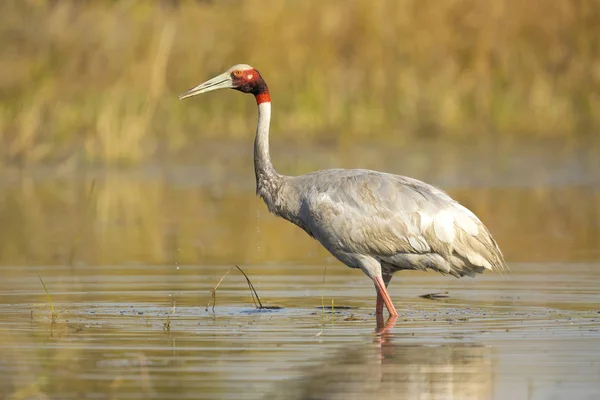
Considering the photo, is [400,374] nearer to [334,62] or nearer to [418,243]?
[418,243]

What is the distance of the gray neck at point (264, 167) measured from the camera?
11703mm

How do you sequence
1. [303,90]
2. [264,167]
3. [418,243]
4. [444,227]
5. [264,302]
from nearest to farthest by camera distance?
[444,227]
[418,243]
[264,302]
[264,167]
[303,90]

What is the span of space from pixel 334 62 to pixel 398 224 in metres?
13.9

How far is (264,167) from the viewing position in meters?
11.9

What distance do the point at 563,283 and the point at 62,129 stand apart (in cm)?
1193

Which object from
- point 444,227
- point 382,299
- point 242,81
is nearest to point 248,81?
point 242,81

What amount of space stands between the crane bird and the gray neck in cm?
37

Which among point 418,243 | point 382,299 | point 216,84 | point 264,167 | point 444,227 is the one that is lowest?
point 382,299

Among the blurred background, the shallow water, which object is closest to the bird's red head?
the shallow water

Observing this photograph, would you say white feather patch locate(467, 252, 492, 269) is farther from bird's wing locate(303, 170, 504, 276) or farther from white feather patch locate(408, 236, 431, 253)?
white feather patch locate(408, 236, 431, 253)

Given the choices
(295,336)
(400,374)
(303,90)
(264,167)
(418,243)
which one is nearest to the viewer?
(400,374)

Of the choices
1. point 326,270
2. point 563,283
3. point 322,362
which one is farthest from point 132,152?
point 322,362

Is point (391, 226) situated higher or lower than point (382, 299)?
higher

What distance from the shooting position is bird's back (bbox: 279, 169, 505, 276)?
35.5ft
